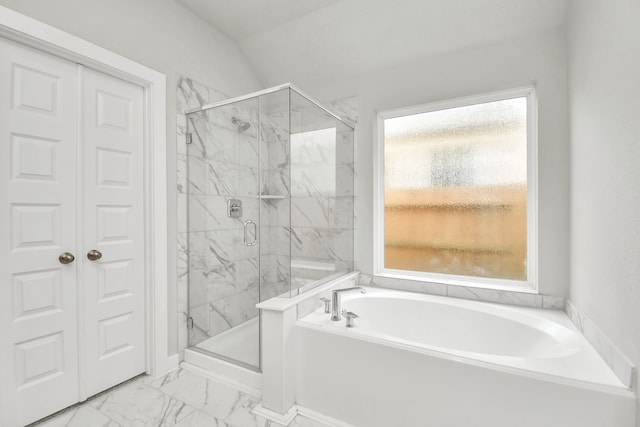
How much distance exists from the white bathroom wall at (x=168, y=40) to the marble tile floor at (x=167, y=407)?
0.33 metres

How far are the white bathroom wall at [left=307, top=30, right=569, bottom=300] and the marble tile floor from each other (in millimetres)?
1475

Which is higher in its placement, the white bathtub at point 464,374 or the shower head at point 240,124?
the shower head at point 240,124

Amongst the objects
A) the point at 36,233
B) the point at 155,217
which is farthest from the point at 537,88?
the point at 36,233

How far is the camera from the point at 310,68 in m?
2.79

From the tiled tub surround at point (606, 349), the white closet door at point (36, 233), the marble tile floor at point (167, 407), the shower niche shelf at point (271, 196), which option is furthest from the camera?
the shower niche shelf at point (271, 196)

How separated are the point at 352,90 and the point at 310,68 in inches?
17.9

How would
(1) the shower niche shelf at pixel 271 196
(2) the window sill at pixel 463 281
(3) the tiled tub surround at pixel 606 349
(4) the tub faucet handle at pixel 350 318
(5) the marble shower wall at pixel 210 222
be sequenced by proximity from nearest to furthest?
1. (3) the tiled tub surround at pixel 606 349
2. (4) the tub faucet handle at pixel 350 318
3. (1) the shower niche shelf at pixel 271 196
4. (2) the window sill at pixel 463 281
5. (5) the marble shower wall at pixel 210 222

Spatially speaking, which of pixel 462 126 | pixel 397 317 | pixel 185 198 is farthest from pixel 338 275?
pixel 462 126

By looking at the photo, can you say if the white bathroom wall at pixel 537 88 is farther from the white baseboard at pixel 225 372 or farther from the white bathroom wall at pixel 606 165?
the white baseboard at pixel 225 372

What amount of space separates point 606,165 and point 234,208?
220 cm

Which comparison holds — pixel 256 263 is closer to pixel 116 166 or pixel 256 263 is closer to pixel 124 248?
pixel 124 248

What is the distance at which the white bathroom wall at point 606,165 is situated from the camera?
3.81ft

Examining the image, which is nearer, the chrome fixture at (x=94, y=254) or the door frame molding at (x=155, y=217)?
the chrome fixture at (x=94, y=254)

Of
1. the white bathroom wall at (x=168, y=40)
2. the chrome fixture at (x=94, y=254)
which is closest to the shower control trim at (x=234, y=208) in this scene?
the white bathroom wall at (x=168, y=40)
